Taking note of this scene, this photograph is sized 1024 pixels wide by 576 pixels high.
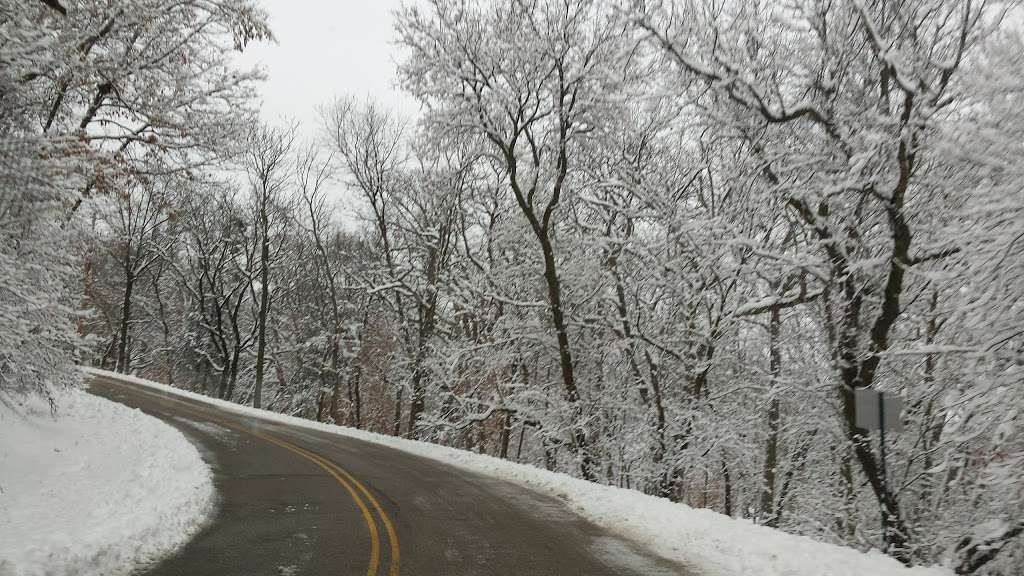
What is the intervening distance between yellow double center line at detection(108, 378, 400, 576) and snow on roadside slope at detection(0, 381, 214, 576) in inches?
92.0

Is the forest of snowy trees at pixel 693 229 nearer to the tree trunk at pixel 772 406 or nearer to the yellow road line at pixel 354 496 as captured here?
the tree trunk at pixel 772 406

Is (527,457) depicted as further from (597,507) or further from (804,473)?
(597,507)

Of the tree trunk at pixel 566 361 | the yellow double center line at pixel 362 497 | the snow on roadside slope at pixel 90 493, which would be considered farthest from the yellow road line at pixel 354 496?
the tree trunk at pixel 566 361

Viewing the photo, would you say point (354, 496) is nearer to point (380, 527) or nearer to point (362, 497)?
point (362, 497)

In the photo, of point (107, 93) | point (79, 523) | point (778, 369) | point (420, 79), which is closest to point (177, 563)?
point (79, 523)

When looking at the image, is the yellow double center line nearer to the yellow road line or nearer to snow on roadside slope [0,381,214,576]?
the yellow road line

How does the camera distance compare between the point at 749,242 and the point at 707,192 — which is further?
the point at 707,192

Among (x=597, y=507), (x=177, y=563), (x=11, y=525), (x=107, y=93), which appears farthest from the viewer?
(x=107, y=93)

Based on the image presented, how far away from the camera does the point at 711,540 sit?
8.59 meters

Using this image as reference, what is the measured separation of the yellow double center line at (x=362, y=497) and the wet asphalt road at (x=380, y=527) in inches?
0.9

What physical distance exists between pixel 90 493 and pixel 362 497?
13.6ft

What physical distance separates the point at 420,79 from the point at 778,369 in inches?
513

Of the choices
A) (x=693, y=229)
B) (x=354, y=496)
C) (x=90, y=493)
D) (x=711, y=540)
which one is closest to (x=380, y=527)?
(x=354, y=496)

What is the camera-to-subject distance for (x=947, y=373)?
863 cm
